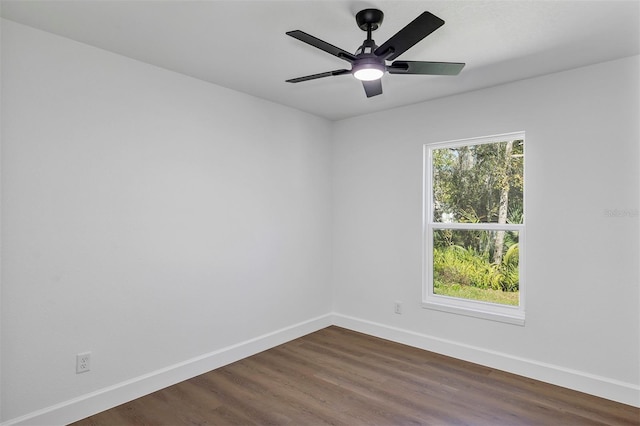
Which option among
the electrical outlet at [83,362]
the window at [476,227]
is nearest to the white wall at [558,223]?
the window at [476,227]

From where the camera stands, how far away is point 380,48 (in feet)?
6.37

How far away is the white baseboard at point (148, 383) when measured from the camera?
92.5 inches

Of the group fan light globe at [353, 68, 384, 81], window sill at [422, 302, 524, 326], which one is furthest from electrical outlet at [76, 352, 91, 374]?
window sill at [422, 302, 524, 326]

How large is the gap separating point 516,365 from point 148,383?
9.77ft

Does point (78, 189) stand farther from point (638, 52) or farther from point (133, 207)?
point (638, 52)

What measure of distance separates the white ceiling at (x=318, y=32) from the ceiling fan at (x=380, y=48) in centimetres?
9

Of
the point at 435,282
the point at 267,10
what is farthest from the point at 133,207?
the point at 435,282

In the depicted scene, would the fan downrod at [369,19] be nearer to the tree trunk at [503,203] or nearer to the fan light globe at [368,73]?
the fan light globe at [368,73]

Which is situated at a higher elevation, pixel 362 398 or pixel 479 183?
pixel 479 183

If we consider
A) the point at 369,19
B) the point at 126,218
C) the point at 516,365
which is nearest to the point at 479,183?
the point at 516,365

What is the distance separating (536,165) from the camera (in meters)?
3.11

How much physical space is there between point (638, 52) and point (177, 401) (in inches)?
161

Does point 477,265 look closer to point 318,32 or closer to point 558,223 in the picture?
point 558,223

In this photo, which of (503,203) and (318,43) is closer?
(318,43)
